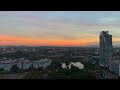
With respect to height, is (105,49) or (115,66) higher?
(105,49)

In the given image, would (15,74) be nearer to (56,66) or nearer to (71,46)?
(56,66)

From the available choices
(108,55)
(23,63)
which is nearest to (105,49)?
(108,55)

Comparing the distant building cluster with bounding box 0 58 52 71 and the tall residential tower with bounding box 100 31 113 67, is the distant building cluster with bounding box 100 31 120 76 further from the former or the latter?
the distant building cluster with bounding box 0 58 52 71

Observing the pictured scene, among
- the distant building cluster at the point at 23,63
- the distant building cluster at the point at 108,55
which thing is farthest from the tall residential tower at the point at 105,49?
the distant building cluster at the point at 23,63

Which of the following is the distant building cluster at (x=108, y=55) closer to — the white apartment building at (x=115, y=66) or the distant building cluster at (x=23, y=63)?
the white apartment building at (x=115, y=66)

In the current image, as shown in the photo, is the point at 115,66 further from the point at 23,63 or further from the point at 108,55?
the point at 23,63

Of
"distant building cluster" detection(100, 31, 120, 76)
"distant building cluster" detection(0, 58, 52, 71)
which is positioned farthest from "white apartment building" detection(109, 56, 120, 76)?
"distant building cluster" detection(0, 58, 52, 71)
